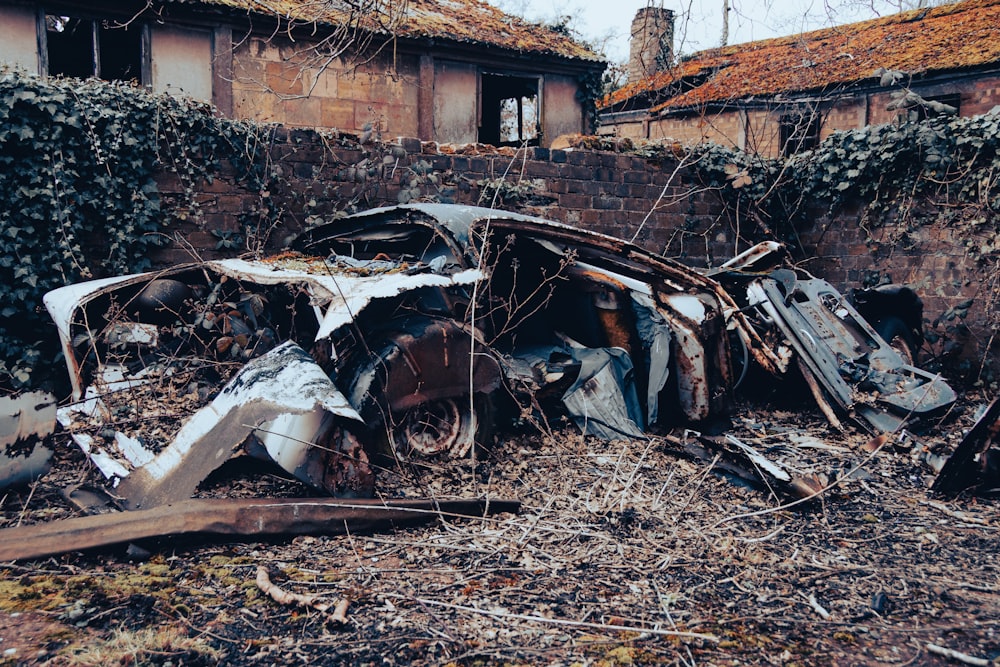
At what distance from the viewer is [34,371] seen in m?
5.75

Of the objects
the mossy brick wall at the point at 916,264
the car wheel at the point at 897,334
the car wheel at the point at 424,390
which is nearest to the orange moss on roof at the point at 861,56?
the mossy brick wall at the point at 916,264

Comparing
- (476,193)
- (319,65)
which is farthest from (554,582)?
(319,65)

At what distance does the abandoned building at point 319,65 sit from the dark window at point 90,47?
0.8 inches

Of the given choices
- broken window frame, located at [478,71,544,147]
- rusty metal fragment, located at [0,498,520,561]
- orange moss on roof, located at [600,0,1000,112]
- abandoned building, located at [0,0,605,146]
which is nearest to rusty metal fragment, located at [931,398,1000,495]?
rusty metal fragment, located at [0,498,520,561]

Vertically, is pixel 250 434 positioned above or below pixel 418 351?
below

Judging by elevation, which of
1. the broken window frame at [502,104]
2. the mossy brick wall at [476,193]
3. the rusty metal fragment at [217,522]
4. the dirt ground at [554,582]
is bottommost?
the dirt ground at [554,582]

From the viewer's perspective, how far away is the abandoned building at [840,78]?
13789 millimetres

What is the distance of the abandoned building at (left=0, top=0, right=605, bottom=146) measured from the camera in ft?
34.5

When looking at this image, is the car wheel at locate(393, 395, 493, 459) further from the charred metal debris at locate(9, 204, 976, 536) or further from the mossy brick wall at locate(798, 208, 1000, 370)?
the mossy brick wall at locate(798, 208, 1000, 370)

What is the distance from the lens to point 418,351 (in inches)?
157

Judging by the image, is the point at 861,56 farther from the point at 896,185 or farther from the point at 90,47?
the point at 90,47

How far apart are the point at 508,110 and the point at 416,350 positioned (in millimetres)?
14408

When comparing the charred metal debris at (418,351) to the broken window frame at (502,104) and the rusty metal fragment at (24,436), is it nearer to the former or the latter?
the rusty metal fragment at (24,436)

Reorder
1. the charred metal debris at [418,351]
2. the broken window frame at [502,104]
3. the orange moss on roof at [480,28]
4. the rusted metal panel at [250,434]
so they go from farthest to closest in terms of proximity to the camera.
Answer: the broken window frame at [502,104] < the orange moss on roof at [480,28] < the charred metal debris at [418,351] < the rusted metal panel at [250,434]
